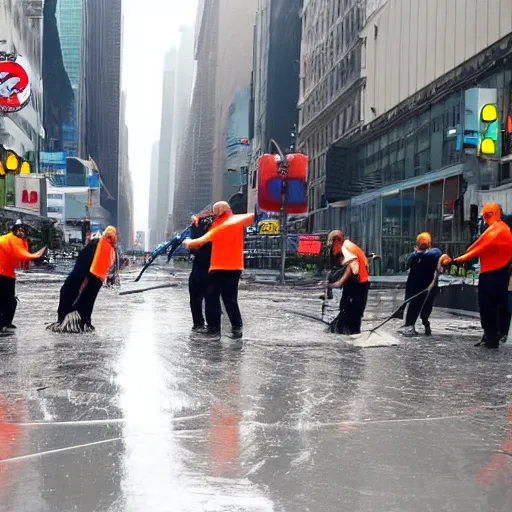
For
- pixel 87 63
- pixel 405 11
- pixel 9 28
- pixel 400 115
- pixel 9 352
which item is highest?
pixel 87 63

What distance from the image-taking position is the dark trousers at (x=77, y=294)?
1040 centimetres

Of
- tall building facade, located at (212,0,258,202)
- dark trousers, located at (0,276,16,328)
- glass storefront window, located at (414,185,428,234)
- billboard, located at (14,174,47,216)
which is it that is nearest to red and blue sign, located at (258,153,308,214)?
glass storefront window, located at (414,185,428,234)

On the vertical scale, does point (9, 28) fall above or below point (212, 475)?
above

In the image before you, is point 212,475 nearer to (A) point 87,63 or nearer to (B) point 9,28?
(B) point 9,28

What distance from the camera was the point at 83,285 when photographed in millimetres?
10461

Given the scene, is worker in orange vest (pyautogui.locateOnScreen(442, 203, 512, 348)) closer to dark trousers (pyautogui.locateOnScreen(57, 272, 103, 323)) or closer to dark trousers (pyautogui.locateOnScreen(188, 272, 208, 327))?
dark trousers (pyautogui.locateOnScreen(188, 272, 208, 327))

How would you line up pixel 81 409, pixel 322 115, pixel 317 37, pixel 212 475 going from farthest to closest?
pixel 317 37 < pixel 322 115 < pixel 81 409 < pixel 212 475

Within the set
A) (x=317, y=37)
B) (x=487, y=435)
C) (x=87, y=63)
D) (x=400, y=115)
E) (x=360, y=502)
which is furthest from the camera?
(x=87, y=63)

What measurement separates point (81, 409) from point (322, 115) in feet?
186

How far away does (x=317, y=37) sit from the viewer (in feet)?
220

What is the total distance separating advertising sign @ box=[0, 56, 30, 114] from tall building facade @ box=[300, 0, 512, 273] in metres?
18.5

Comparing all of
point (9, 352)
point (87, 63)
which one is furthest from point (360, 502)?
point (87, 63)

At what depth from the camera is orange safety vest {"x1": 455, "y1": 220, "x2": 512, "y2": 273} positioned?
30.5ft

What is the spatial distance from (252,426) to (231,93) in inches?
6153
